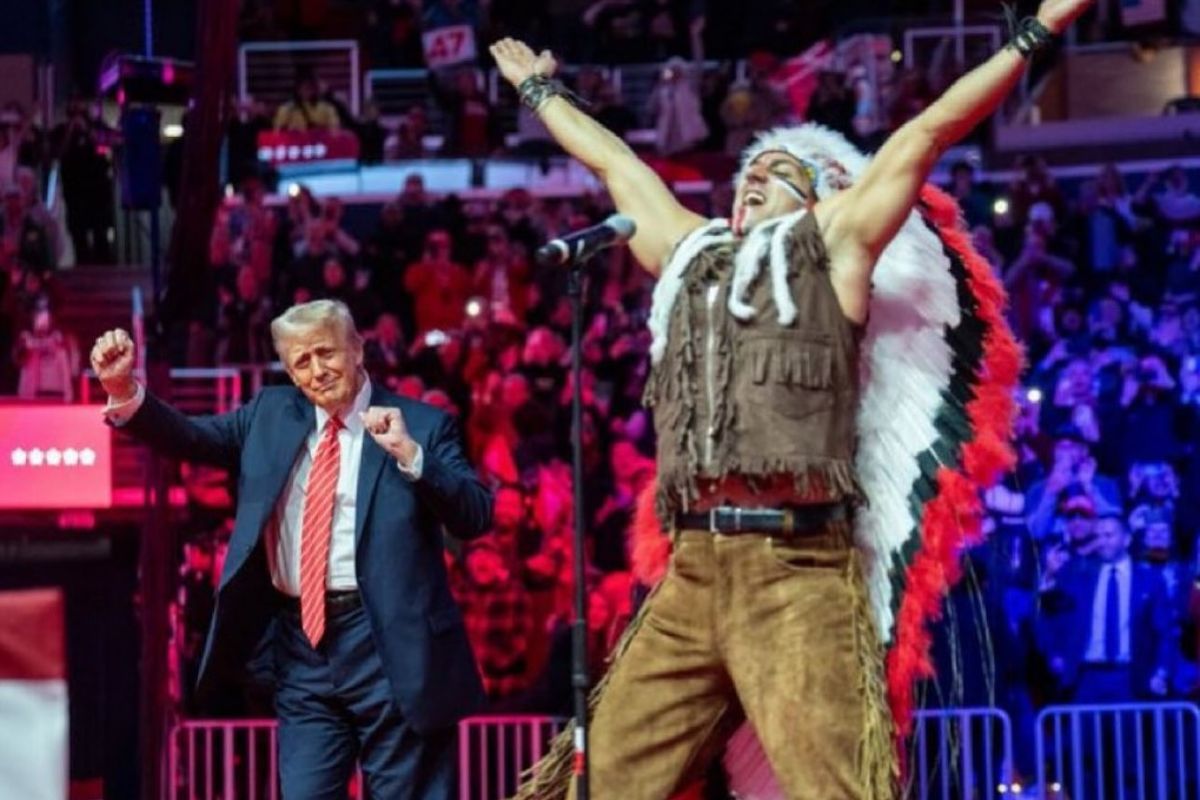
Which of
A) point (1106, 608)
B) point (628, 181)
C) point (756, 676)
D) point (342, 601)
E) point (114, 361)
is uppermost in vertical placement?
point (628, 181)

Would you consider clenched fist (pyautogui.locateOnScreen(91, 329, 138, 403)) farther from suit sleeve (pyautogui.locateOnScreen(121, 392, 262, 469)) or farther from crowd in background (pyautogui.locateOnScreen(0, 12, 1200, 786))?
crowd in background (pyautogui.locateOnScreen(0, 12, 1200, 786))

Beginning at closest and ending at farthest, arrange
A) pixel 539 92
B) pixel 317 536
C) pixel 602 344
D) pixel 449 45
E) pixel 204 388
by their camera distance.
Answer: pixel 317 536
pixel 539 92
pixel 602 344
pixel 204 388
pixel 449 45

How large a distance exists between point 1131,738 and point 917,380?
432cm

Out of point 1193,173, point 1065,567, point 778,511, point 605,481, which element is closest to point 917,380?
point 778,511

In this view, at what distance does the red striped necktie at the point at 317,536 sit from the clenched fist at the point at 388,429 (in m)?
0.41

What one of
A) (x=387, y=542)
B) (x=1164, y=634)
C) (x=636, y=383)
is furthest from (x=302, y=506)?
(x=636, y=383)

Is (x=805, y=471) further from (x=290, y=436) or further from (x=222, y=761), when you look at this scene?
(x=222, y=761)

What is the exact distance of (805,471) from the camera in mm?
5707

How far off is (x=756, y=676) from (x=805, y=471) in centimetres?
47

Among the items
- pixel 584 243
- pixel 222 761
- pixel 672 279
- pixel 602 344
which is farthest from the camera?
pixel 602 344

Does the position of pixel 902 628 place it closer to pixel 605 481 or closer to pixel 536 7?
pixel 605 481

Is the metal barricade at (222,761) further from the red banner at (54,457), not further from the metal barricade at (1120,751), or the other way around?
the metal barricade at (1120,751)

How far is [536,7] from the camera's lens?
21125mm

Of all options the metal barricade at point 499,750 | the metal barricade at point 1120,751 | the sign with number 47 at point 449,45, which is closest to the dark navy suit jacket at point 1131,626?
the metal barricade at point 1120,751
